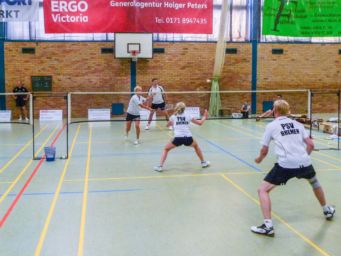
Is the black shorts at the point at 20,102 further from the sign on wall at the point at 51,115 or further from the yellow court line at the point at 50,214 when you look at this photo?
the yellow court line at the point at 50,214

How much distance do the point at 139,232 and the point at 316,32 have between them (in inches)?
765

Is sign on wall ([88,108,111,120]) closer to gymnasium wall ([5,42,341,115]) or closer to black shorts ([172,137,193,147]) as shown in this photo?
gymnasium wall ([5,42,341,115])

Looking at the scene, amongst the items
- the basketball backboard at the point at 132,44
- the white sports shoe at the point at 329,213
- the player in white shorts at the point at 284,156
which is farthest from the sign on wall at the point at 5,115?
the white sports shoe at the point at 329,213

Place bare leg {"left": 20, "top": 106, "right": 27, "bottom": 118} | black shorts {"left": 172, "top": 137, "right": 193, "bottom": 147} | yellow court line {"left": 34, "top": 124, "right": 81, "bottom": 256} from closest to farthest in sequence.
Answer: yellow court line {"left": 34, "top": 124, "right": 81, "bottom": 256} < black shorts {"left": 172, "top": 137, "right": 193, "bottom": 147} < bare leg {"left": 20, "top": 106, "right": 27, "bottom": 118}

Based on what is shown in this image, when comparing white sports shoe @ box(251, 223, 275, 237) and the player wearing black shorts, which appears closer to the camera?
white sports shoe @ box(251, 223, 275, 237)

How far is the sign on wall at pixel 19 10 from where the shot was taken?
68.6ft

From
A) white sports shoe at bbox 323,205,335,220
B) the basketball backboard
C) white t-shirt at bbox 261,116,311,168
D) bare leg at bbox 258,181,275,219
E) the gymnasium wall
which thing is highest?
the basketball backboard

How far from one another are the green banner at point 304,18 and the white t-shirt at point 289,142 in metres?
17.4

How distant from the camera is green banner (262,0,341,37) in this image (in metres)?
22.3

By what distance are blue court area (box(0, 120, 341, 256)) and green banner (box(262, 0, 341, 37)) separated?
11.4 m

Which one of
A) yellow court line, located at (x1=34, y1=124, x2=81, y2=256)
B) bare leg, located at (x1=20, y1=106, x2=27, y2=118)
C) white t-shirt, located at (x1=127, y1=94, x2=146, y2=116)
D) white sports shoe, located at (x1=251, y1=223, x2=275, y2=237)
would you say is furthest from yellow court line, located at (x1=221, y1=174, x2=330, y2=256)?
bare leg, located at (x1=20, y1=106, x2=27, y2=118)

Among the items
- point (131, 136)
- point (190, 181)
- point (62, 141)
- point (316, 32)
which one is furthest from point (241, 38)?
point (190, 181)

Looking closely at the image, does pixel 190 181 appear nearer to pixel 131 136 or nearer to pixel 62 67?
pixel 131 136

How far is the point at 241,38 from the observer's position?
2466 centimetres
